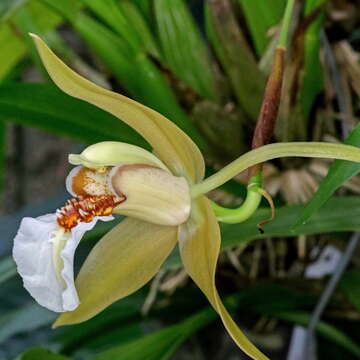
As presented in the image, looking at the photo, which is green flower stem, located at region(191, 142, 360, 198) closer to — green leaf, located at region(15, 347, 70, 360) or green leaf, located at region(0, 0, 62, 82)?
green leaf, located at region(15, 347, 70, 360)

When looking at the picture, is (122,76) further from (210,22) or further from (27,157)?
(27,157)

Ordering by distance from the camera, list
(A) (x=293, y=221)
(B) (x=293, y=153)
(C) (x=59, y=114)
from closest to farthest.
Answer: (B) (x=293, y=153) → (A) (x=293, y=221) → (C) (x=59, y=114)

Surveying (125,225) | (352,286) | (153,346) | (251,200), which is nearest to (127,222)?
(125,225)

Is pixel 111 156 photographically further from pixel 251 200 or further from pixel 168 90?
pixel 168 90

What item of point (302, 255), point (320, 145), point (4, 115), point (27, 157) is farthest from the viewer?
point (27, 157)

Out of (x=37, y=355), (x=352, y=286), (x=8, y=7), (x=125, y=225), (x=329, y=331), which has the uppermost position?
(x=8, y=7)

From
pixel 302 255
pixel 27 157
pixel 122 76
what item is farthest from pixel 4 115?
pixel 27 157
